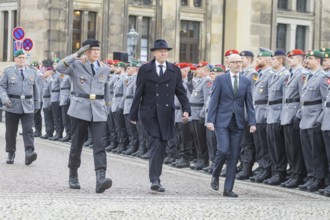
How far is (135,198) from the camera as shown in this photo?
1191 cm

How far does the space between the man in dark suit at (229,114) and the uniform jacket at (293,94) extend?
5.12 feet

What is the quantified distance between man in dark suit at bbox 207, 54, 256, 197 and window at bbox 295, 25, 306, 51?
37.8 meters

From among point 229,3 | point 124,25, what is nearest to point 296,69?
point 124,25

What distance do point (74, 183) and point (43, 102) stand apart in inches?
526

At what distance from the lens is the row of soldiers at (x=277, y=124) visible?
14570 mm

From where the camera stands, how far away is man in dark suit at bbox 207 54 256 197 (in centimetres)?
1355

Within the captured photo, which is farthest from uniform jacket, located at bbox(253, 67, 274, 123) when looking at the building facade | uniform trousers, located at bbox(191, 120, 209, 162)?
the building facade

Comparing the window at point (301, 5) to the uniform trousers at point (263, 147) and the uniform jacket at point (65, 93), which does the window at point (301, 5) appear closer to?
the uniform jacket at point (65, 93)

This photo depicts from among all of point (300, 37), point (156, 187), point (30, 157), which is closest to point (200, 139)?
point (30, 157)

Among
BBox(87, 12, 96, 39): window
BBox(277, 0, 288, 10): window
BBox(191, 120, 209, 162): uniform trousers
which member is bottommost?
BBox(191, 120, 209, 162): uniform trousers

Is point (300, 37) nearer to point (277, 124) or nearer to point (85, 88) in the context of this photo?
point (277, 124)

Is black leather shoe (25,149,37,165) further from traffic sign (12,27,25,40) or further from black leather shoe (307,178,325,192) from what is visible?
traffic sign (12,27,25,40)

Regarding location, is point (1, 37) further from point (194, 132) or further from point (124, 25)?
point (194, 132)

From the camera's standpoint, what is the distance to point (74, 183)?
13516 mm
